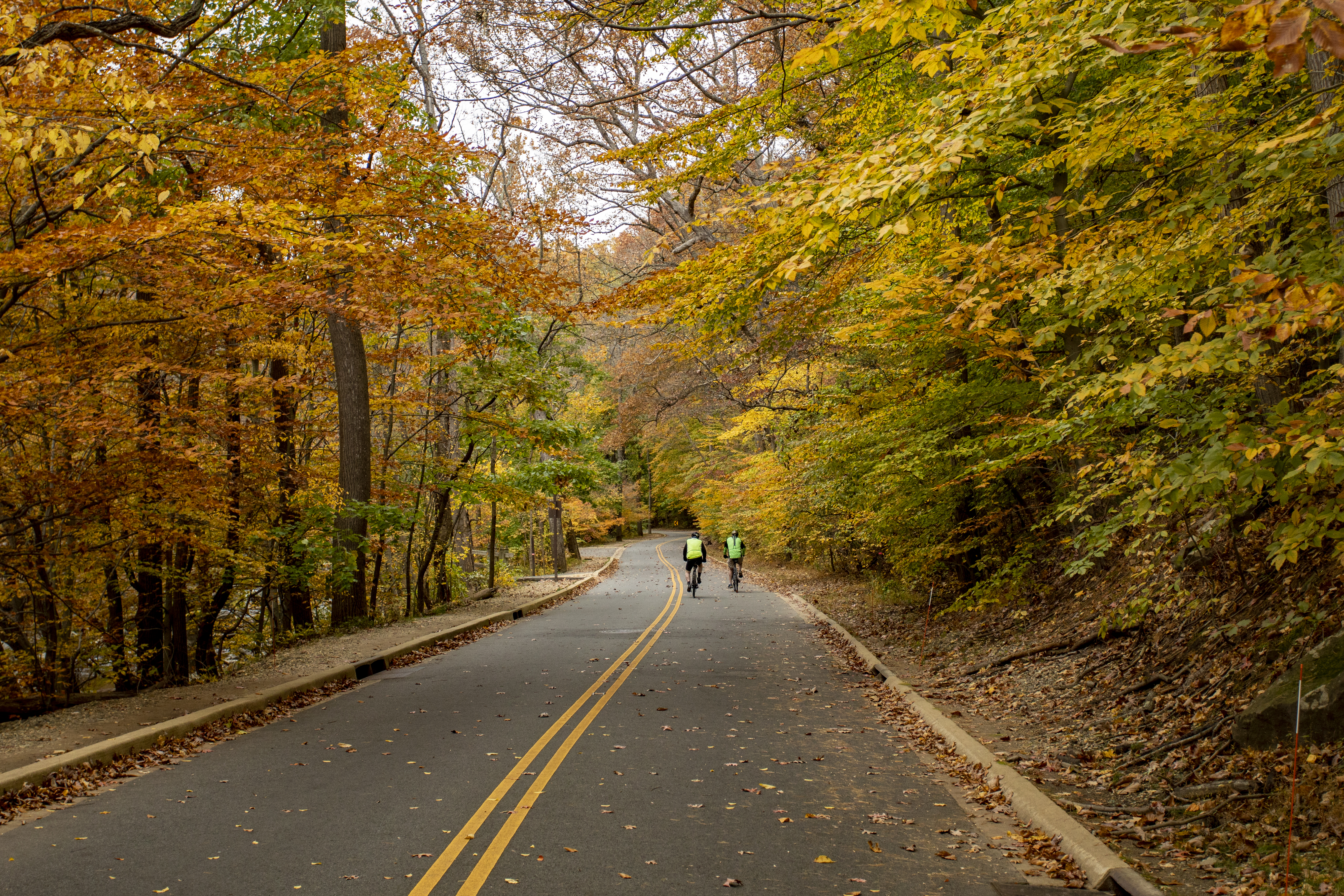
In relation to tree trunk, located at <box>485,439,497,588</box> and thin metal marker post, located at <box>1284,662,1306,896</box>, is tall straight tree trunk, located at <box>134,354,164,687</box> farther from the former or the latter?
tree trunk, located at <box>485,439,497,588</box>

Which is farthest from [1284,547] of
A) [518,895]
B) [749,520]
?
[749,520]

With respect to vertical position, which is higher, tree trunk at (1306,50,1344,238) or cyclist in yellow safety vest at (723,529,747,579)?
tree trunk at (1306,50,1344,238)

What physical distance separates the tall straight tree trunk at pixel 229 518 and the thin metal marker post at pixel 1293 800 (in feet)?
35.3

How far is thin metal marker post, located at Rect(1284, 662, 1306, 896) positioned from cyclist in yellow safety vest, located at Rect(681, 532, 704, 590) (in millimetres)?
18741

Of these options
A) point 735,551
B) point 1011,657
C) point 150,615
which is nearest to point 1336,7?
point 1011,657

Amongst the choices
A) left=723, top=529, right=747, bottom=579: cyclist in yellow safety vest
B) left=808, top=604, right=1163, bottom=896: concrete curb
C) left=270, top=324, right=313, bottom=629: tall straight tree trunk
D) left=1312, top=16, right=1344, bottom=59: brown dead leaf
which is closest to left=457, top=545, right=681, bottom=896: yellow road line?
left=808, top=604, right=1163, bottom=896: concrete curb

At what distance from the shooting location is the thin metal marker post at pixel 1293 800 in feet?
12.4

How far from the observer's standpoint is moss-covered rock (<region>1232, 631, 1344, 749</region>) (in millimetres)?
5016

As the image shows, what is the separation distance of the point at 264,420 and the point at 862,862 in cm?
1314

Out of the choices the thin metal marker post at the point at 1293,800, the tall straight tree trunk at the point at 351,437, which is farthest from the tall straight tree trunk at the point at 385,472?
the thin metal marker post at the point at 1293,800

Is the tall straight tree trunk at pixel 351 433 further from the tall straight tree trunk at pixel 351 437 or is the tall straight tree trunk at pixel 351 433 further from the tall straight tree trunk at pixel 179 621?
the tall straight tree trunk at pixel 179 621

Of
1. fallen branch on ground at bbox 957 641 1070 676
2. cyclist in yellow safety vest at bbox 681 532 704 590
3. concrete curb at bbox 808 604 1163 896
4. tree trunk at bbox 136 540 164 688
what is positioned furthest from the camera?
cyclist in yellow safety vest at bbox 681 532 704 590

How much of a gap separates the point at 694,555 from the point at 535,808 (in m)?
18.7

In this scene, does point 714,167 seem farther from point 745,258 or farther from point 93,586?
point 93,586
